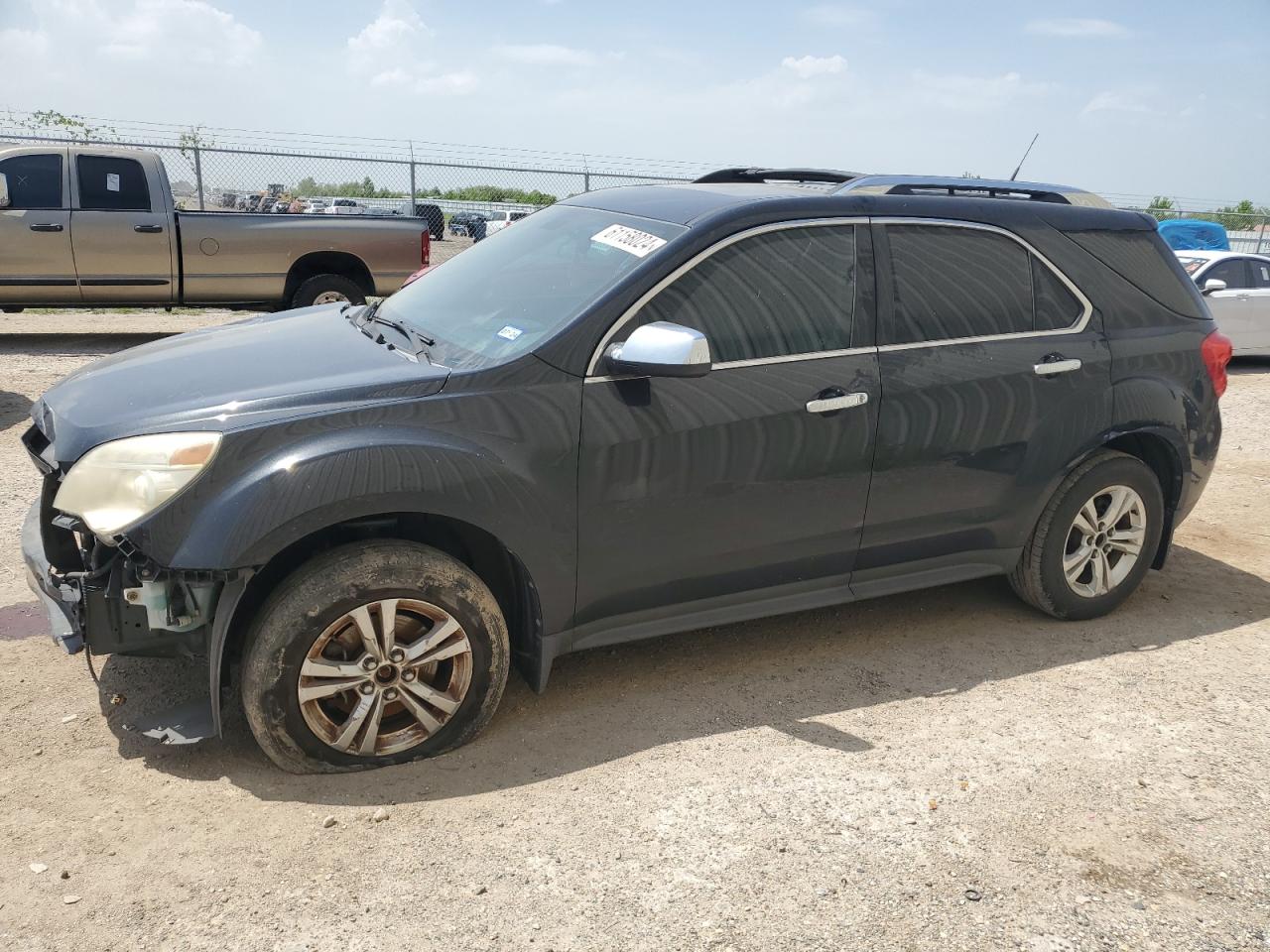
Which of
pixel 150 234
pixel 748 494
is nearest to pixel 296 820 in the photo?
pixel 748 494

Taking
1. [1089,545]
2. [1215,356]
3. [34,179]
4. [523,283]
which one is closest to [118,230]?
[34,179]

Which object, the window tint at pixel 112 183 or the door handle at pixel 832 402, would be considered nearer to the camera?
the door handle at pixel 832 402

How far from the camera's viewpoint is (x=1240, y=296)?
499 inches

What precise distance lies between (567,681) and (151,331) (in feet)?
32.9

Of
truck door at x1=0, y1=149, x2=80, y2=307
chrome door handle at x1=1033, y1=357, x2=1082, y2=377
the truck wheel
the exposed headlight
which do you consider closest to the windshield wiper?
the exposed headlight

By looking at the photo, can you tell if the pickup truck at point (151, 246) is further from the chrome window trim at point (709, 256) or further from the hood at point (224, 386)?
the chrome window trim at point (709, 256)

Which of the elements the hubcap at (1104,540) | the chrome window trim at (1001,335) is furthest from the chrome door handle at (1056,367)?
the hubcap at (1104,540)

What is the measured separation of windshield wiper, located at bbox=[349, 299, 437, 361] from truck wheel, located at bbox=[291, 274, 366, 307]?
23.4ft

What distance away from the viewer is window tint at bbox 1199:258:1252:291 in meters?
12.7

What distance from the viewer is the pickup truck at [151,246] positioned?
1031cm

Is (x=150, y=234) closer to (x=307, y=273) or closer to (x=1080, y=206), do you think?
(x=307, y=273)

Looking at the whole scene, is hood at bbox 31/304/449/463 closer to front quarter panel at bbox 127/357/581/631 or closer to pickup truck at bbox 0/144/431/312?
front quarter panel at bbox 127/357/581/631

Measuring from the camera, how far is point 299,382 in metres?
3.28

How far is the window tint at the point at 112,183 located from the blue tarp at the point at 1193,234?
15205mm
